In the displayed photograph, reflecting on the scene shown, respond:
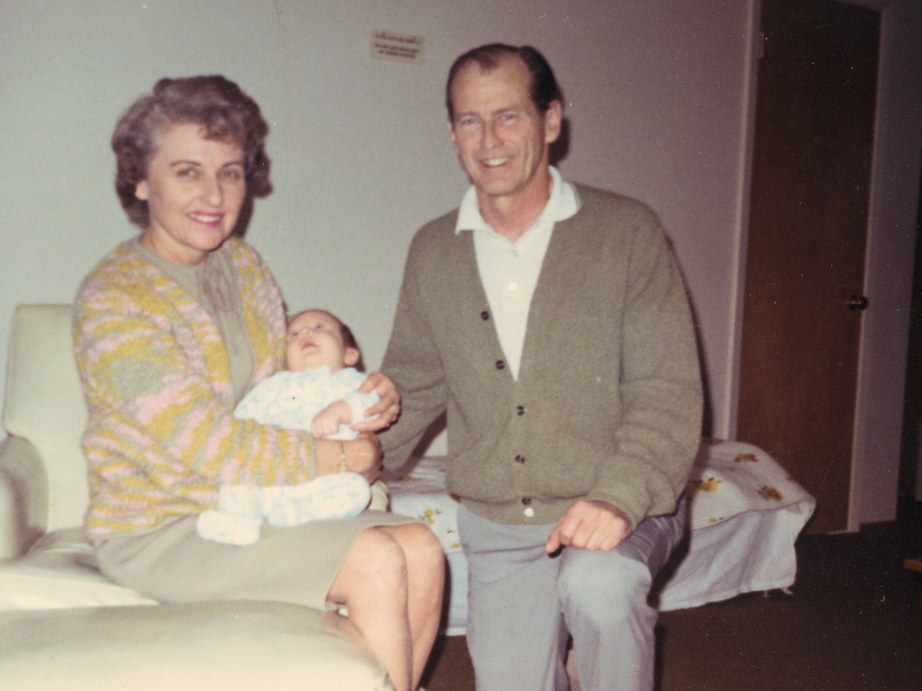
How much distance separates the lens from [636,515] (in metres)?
1.15

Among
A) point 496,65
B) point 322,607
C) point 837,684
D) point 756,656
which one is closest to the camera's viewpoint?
point 322,607

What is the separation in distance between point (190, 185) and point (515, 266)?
23.2 inches

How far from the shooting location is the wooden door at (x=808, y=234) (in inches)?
120

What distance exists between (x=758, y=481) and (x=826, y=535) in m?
1.25

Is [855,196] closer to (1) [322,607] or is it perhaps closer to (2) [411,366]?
(2) [411,366]

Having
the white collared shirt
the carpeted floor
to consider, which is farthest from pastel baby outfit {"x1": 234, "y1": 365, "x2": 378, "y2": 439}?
the carpeted floor

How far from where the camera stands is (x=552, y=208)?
A: 4.50 ft

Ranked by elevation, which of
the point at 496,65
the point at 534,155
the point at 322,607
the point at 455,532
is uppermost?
the point at 496,65

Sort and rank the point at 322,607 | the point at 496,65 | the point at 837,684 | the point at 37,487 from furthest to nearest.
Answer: the point at 837,684
the point at 37,487
the point at 496,65
the point at 322,607

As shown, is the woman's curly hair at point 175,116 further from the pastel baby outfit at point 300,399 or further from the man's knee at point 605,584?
the man's knee at point 605,584

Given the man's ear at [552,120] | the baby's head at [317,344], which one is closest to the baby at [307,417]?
the baby's head at [317,344]

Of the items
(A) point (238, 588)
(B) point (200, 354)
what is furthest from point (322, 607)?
(B) point (200, 354)

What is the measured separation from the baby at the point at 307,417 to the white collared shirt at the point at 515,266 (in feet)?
0.91

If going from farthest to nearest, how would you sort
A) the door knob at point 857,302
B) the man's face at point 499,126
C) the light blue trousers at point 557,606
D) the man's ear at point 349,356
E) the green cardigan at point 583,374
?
1. the door knob at point 857,302
2. the man's ear at point 349,356
3. the man's face at point 499,126
4. the green cardigan at point 583,374
5. the light blue trousers at point 557,606
